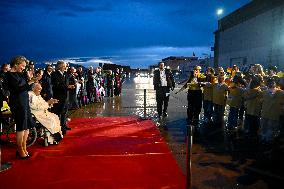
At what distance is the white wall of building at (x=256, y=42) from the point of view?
2645 centimetres

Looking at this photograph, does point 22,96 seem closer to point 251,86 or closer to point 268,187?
point 268,187

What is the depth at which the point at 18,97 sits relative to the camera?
5855 mm

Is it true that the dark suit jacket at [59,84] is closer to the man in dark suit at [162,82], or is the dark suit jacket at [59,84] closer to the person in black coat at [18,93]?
the person in black coat at [18,93]

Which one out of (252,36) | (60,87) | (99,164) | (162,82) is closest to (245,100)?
(162,82)

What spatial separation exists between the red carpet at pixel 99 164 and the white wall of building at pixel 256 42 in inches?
840

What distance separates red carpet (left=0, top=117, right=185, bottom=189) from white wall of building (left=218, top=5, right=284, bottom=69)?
2134 centimetres

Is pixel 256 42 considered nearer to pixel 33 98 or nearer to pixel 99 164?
pixel 33 98

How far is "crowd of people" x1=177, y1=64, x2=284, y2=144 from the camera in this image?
7355 millimetres

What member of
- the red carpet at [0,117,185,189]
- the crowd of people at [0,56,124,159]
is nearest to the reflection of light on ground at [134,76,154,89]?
the crowd of people at [0,56,124,159]

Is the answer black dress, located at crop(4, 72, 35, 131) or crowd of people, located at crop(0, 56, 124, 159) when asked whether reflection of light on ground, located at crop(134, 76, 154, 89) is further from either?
black dress, located at crop(4, 72, 35, 131)

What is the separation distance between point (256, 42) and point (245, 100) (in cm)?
2572

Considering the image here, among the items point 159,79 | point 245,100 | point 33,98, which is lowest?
point 245,100

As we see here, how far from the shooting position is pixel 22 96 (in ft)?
19.4

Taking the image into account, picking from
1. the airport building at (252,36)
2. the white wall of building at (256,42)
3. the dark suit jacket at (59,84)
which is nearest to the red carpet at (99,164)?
the dark suit jacket at (59,84)
